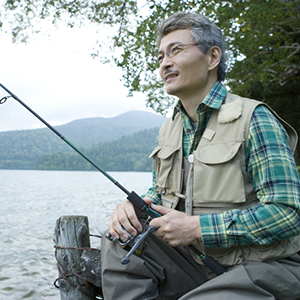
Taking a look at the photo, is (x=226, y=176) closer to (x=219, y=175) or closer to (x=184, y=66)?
(x=219, y=175)

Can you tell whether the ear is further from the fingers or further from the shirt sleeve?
the fingers

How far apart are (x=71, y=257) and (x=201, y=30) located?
2141 millimetres

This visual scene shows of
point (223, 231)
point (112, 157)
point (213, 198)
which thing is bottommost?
point (112, 157)

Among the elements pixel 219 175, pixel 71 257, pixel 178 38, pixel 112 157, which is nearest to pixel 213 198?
pixel 219 175

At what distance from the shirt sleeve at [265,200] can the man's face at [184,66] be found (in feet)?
1.93

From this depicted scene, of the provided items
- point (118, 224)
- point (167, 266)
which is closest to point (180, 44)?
point (118, 224)

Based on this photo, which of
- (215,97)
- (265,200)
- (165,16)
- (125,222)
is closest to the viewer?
(265,200)

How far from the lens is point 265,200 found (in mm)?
1836

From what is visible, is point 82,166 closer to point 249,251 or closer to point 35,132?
point 35,132

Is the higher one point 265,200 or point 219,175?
point 219,175

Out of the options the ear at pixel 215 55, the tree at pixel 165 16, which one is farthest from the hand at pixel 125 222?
the tree at pixel 165 16

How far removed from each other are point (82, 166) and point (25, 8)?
103907mm

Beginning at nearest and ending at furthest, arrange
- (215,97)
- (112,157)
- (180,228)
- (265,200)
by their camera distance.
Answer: (265,200) < (180,228) < (215,97) < (112,157)

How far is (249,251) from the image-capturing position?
195 centimetres
